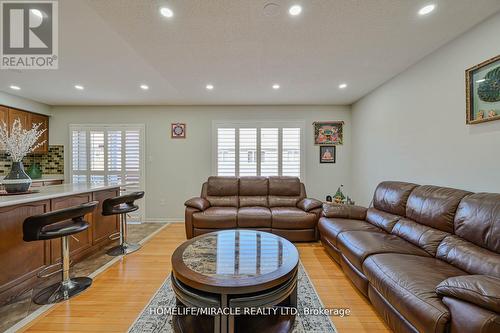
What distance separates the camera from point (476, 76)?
2004mm

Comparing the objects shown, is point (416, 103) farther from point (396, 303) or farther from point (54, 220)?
point (54, 220)

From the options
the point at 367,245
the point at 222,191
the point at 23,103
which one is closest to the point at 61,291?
the point at 222,191

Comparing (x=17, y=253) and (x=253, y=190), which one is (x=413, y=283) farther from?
(x=17, y=253)

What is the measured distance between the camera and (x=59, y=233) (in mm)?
1914

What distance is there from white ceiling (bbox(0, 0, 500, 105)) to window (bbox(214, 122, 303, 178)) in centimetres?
99

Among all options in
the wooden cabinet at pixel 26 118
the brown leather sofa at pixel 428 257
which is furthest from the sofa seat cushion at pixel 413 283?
the wooden cabinet at pixel 26 118

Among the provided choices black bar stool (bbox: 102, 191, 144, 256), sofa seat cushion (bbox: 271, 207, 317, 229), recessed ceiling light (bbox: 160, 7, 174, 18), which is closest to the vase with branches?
black bar stool (bbox: 102, 191, 144, 256)

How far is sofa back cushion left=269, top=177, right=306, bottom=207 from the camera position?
157 inches

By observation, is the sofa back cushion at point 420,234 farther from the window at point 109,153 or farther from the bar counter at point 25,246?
the window at point 109,153

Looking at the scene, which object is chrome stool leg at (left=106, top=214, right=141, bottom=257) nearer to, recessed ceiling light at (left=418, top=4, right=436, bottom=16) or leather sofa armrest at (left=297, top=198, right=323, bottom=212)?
leather sofa armrest at (left=297, top=198, right=323, bottom=212)

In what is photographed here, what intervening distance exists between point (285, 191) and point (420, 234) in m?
2.23

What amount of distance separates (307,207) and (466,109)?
228 centimetres

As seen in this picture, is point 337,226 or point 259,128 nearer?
point 337,226

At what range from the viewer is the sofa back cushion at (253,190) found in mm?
4016
